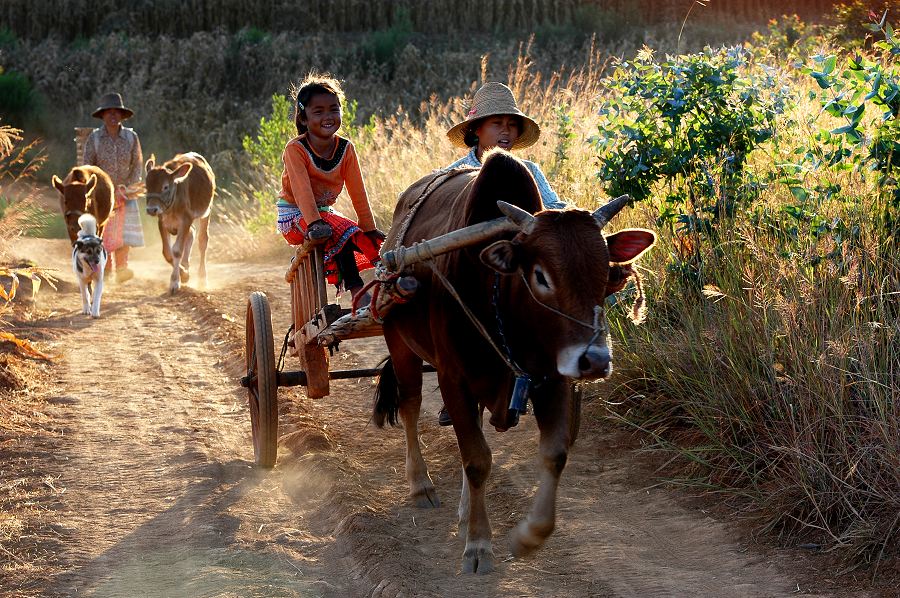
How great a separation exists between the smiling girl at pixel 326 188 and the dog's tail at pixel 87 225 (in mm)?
6696

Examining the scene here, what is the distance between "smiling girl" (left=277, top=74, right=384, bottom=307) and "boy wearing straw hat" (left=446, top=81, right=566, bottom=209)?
72cm

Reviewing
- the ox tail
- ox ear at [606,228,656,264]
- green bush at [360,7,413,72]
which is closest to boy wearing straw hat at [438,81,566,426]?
the ox tail

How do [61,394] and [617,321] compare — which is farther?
[61,394]

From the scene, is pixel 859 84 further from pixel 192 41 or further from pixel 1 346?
pixel 192 41

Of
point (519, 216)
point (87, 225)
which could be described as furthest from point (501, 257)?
point (87, 225)

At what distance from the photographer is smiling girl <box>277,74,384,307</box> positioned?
6574 mm

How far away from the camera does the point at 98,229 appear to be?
13664mm

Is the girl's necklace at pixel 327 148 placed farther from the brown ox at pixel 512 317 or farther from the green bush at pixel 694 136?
the green bush at pixel 694 136

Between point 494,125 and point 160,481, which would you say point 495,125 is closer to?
point 494,125

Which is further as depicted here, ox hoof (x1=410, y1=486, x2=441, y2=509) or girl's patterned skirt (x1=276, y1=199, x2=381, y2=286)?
girl's patterned skirt (x1=276, y1=199, x2=381, y2=286)

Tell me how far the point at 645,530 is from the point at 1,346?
672 centimetres

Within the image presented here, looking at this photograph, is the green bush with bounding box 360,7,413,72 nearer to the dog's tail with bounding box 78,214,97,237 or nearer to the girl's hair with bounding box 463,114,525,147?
the dog's tail with bounding box 78,214,97,237

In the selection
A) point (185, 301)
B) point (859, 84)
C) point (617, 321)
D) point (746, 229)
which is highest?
point (859, 84)

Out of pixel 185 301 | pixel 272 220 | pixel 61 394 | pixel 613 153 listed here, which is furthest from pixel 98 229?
pixel 613 153
